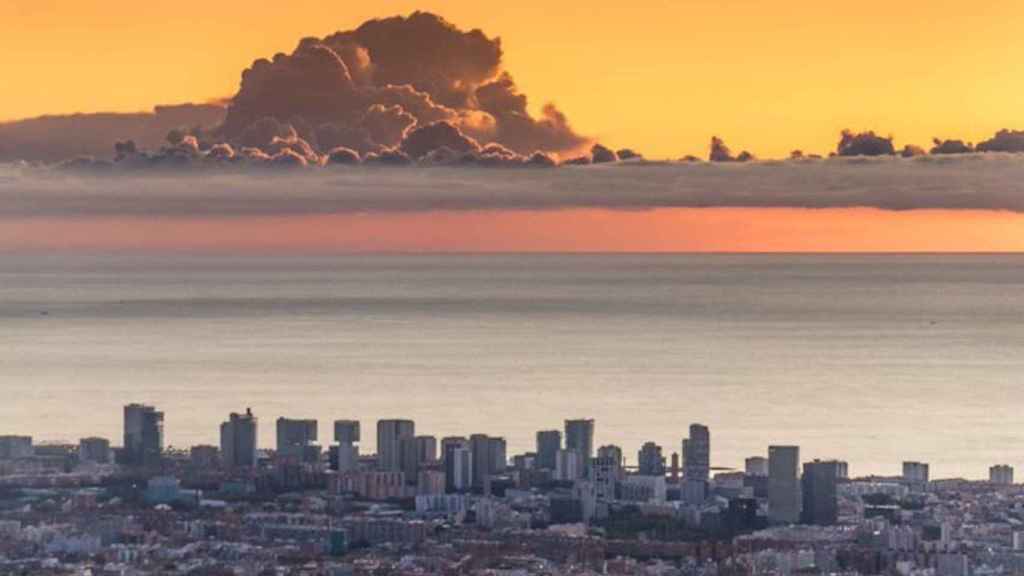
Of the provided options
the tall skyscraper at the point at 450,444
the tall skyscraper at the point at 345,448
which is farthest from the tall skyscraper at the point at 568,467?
the tall skyscraper at the point at 345,448

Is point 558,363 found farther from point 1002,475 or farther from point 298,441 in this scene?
point 1002,475

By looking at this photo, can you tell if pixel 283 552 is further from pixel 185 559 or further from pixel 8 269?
pixel 8 269

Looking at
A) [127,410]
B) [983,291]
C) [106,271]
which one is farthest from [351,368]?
[106,271]

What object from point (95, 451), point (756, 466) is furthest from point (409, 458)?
point (756, 466)

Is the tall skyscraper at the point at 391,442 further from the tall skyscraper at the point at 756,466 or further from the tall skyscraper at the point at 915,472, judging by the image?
the tall skyscraper at the point at 915,472

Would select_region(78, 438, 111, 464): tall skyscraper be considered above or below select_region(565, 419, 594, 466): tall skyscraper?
below

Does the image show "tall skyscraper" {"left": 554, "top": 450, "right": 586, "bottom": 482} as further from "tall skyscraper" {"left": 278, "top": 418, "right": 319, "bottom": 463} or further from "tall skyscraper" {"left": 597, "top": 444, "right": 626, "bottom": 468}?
"tall skyscraper" {"left": 278, "top": 418, "right": 319, "bottom": 463}

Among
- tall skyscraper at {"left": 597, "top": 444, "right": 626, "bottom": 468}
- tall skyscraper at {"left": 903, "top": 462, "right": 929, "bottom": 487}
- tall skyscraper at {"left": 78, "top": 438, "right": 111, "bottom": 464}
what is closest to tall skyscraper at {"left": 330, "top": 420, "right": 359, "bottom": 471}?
tall skyscraper at {"left": 78, "top": 438, "right": 111, "bottom": 464}

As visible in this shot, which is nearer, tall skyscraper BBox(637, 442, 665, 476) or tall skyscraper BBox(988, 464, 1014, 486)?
tall skyscraper BBox(988, 464, 1014, 486)
